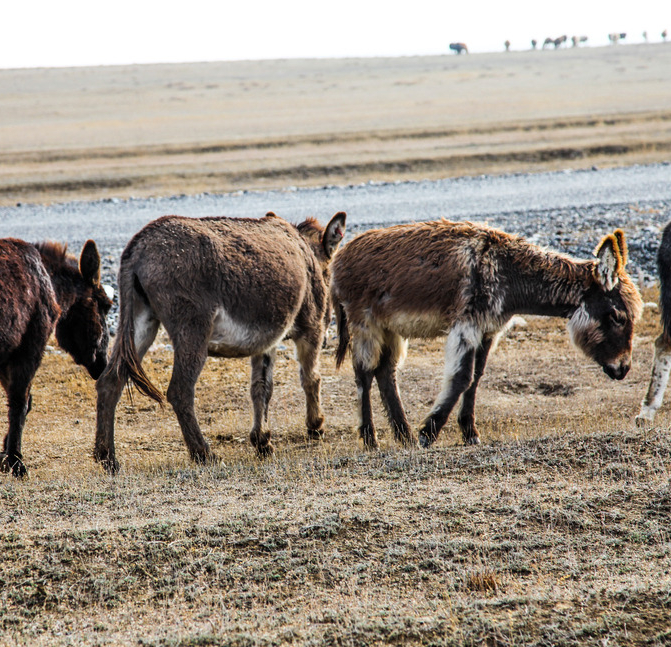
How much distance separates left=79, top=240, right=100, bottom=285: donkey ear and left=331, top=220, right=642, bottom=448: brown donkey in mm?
2373

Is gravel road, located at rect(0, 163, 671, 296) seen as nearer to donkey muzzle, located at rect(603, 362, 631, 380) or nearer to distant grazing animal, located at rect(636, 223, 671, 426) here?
distant grazing animal, located at rect(636, 223, 671, 426)

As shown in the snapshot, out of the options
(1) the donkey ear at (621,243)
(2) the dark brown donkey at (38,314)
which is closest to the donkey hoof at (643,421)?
(1) the donkey ear at (621,243)

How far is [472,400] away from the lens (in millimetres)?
7969

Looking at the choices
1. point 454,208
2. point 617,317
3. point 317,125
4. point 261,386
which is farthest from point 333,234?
point 317,125

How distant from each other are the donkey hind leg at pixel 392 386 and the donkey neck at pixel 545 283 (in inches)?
49.3

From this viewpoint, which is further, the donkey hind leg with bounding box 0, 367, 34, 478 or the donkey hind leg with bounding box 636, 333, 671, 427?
the donkey hind leg with bounding box 636, 333, 671, 427

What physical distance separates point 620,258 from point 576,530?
308 cm

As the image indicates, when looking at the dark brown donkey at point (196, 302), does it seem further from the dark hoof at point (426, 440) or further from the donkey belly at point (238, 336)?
the dark hoof at point (426, 440)

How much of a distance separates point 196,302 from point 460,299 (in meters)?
2.32

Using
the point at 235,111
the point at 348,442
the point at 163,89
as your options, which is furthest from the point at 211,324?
the point at 163,89

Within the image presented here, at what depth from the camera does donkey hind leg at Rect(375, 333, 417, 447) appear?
809 cm

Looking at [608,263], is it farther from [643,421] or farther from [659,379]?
[643,421]

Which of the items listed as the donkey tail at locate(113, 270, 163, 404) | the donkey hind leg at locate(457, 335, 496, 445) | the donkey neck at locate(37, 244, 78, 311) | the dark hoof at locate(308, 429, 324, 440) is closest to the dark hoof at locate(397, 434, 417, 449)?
the donkey hind leg at locate(457, 335, 496, 445)

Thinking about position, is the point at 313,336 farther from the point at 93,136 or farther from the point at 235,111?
the point at 235,111
